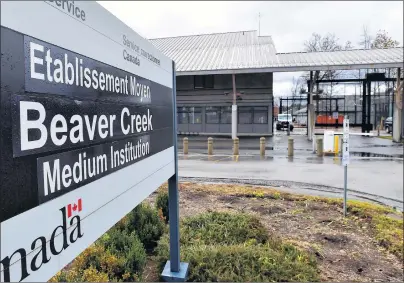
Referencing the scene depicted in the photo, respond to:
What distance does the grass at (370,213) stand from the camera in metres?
4.89

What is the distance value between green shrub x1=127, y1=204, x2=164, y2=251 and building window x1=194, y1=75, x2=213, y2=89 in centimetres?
2384

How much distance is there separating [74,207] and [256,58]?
2419cm

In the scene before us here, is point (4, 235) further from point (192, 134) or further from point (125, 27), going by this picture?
point (192, 134)

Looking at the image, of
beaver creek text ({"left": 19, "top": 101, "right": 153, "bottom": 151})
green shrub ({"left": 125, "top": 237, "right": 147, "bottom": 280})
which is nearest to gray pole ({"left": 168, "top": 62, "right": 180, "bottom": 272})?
green shrub ({"left": 125, "top": 237, "right": 147, "bottom": 280})

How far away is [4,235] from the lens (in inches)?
46.3

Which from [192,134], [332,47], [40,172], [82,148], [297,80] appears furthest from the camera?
[297,80]

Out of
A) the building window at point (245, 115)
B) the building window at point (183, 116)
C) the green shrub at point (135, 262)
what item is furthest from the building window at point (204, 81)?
the green shrub at point (135, 262)

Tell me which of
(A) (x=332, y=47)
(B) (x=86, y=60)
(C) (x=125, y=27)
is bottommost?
(B) (x=86, y=60)

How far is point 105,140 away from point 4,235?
86 centimetres

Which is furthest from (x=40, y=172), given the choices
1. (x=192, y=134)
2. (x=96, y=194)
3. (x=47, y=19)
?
(x=192, y=134)

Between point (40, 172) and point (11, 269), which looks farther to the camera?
point (40, 172)

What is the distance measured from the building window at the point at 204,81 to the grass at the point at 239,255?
2379cm

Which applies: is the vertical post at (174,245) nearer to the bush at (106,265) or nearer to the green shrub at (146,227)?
the bush at (106,265)

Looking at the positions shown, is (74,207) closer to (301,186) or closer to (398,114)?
(301,186)
